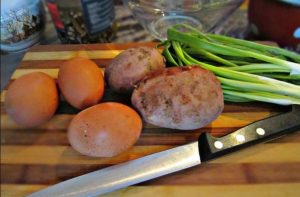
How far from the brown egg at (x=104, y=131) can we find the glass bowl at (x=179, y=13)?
0.35 metres

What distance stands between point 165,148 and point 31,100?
263 mm

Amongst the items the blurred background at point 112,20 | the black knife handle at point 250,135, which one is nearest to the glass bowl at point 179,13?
the blurred background at point 112,20

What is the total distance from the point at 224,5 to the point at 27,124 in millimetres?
545

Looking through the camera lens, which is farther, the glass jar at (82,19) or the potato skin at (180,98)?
the glass jar at (82,19)

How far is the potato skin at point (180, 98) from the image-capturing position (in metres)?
0.52

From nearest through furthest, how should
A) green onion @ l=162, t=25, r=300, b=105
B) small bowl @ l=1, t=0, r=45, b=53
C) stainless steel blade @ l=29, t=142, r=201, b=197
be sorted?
stainless steel blade @ l=29, t=142, r=201, b=197
green onion @ l=162, t=25, r=300, b=105
small bowl @ l=1, t=0, r=45, b=53

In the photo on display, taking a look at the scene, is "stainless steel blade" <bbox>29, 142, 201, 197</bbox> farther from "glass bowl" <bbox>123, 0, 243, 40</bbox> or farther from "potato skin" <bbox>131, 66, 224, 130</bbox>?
"glass bowl" <bbox>123, 0, 243, 40</bbox>

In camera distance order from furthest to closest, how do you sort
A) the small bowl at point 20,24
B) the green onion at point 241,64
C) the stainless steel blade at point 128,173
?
the small bowl at point 20,24, the green onion at point 241,64, the stainless steel blade at point 128,173

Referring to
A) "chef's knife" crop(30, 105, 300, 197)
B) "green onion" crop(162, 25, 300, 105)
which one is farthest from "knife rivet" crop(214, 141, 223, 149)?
"green onion" crop(162, 25, 300, 105)

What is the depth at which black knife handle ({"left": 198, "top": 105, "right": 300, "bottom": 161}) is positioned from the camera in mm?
532

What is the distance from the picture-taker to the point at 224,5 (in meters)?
0.75

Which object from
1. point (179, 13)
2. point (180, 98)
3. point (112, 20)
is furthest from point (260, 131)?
point (112, 20)

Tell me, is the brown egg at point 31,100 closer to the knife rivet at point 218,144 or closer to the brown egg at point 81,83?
the brown egg at point 81,83

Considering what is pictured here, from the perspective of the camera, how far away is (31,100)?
54 centimetres
